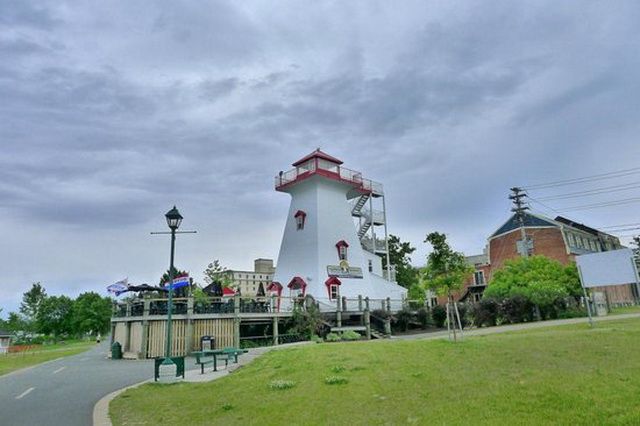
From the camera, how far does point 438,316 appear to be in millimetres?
32969

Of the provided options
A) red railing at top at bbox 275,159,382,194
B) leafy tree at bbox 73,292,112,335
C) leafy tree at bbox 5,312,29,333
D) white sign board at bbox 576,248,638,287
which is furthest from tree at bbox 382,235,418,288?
leafy tree at bbox 5,312,29,333

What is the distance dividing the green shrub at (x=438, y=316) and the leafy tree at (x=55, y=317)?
73827 millimetres

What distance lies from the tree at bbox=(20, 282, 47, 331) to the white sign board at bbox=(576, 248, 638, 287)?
9191 cm

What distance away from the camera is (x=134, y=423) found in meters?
7.70

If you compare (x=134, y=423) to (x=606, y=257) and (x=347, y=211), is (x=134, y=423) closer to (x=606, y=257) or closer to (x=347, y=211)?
(x=606, y=257)

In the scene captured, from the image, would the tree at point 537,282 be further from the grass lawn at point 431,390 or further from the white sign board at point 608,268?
the grass lawn at point 431,390

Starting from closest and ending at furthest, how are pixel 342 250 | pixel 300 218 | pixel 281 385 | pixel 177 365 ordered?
pixel 281 385
pixel 177 365
pixel 342 250
pixel 300 218

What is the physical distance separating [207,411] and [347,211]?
29.7m

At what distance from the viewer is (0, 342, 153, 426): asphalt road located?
8625 millimetres

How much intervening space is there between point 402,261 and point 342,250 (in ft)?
48.5

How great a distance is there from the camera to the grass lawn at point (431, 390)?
589 cm

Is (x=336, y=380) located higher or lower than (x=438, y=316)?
lower

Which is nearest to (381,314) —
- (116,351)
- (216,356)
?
(116,351)

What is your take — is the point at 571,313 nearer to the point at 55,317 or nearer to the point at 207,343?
the point at 207,343
